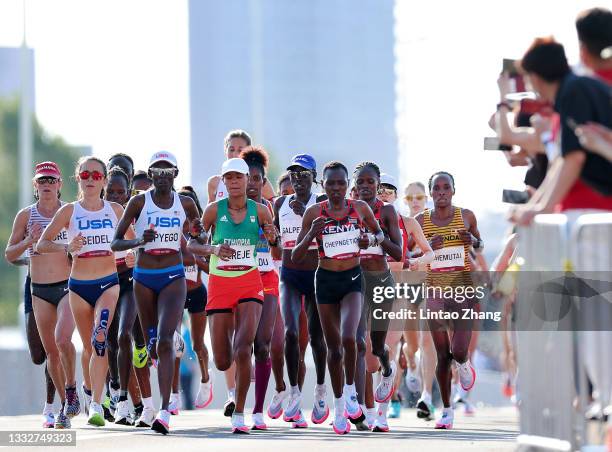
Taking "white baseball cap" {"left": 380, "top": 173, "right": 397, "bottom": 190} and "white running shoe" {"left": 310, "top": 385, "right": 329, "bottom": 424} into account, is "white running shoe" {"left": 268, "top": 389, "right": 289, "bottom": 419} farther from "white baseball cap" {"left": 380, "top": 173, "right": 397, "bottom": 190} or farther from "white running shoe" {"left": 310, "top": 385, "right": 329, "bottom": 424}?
"white baseball cap" {"left": 380, "top": 173, "right": 397, "bottom": 190}

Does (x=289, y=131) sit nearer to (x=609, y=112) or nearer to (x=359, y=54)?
(x=359, y=54)

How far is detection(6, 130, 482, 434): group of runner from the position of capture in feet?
47.9

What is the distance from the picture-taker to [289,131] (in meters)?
170

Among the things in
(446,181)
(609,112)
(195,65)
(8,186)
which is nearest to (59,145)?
(8,186)

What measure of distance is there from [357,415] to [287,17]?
519ft

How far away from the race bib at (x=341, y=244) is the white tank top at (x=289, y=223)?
1048mm

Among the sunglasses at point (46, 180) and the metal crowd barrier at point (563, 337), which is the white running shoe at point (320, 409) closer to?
the sunglasses at point (46, 180)

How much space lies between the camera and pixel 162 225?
14633 millimetres

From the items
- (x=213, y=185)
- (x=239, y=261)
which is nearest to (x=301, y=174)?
(x=239, y=261)

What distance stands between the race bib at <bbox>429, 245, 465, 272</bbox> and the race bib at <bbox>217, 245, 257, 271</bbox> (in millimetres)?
2894

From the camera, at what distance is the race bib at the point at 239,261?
14625mm

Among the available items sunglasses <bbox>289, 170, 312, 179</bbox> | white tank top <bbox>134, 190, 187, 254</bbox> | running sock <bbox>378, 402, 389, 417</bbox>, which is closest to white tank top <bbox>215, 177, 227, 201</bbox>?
sunglasses <bbox>289, 170, 312, 179</bbox>

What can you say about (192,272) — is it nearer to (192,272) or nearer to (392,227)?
(192,272)

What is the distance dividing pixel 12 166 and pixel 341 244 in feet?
357
